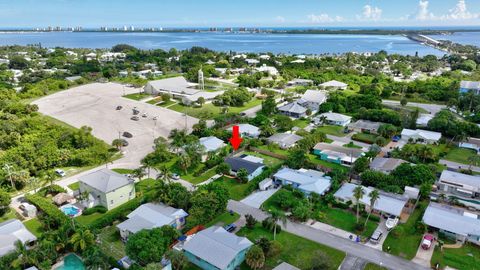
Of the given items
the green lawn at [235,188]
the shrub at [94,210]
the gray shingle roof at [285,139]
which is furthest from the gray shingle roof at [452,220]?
the shrub at [94,210]

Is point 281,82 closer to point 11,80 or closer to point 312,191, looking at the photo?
point 312,191

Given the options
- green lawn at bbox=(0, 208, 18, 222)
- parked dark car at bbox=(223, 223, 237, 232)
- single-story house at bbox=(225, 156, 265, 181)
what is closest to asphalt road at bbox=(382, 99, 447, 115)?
single-story house at bbox=(225, 156, 265, 181)

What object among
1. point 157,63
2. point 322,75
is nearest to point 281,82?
point 322,75

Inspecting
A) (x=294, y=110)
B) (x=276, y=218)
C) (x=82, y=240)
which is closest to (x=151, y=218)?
(x=82, y=240)

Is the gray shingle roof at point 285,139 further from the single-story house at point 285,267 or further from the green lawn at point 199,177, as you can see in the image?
the single-story house at point 285,267

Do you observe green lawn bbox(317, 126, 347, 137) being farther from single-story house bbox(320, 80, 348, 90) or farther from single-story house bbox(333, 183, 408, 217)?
single-story house bbox(320, 80, 348, 90)

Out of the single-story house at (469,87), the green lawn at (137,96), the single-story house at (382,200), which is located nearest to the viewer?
the single-story house at (382,200)
